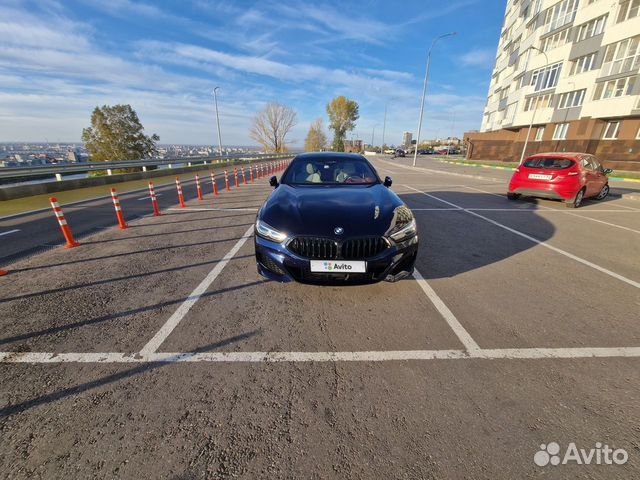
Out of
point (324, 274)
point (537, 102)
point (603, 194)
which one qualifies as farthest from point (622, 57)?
point (324, 274)

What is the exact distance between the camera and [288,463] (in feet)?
5.16

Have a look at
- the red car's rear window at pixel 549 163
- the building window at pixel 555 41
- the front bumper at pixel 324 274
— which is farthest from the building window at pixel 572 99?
the front bumper at pixel 324 274

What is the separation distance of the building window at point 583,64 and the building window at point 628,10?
2.65 metres

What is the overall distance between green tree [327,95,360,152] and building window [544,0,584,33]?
47.7 meters

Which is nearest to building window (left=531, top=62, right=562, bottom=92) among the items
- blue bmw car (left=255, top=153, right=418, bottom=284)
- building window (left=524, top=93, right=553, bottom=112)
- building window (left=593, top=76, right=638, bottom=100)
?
building window (left=524, top=93, right=553, bottom=112)

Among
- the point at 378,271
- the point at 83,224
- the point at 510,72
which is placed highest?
the point at 510,72

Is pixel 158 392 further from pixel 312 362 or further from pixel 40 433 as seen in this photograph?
pixel 312 362

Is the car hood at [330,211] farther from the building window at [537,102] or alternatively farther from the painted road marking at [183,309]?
the building window at [537,102]

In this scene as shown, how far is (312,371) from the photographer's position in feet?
7.37

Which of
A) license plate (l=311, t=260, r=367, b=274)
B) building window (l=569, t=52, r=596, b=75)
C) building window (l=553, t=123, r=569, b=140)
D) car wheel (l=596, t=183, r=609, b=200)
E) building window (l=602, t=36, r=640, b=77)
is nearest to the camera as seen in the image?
license plate (l=311, t=260, r=367, b=274)

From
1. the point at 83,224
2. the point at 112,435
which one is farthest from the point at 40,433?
the point at 83,224

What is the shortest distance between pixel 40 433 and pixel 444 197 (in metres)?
11.4

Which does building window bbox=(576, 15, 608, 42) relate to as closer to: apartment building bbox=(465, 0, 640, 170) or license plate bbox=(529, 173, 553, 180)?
apartment building bbox=(465, 0, 640, 170)

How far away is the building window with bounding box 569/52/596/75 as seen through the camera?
24.0m
